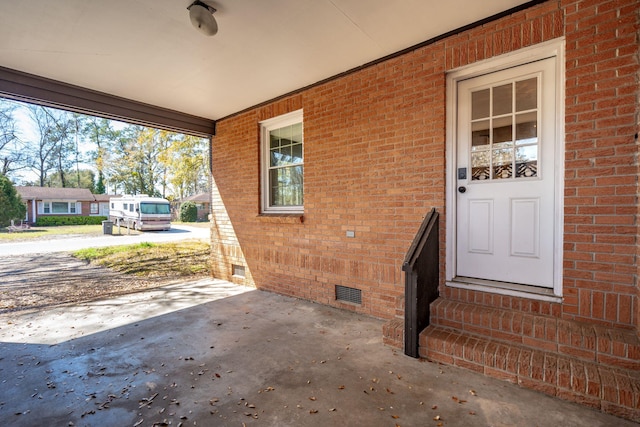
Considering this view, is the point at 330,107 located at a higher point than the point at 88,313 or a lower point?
higher

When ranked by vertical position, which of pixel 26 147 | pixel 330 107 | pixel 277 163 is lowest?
pixel 277 163

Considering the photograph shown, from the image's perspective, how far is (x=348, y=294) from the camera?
3861 mm

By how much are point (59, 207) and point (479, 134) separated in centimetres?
3480

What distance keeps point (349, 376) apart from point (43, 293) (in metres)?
5.75

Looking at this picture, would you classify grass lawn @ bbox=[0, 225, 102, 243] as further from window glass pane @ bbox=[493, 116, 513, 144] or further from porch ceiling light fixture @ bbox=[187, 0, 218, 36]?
window glass pane @ bbox=[493, 116, 513, 144]

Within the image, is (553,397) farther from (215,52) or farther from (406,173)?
(215,52)

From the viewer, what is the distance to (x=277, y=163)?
4.95m

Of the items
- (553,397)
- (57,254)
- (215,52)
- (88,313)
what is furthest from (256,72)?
(57,254)

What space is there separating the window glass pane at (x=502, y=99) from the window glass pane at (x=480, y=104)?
0.07 metres

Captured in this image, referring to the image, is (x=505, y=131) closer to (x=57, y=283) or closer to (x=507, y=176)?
(x=507, y=176)

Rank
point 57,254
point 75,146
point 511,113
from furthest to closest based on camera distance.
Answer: point 75,146 → point 57,254 → point 511,113

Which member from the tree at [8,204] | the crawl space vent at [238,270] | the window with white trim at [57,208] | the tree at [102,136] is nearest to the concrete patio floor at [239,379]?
the crawl space vent at [238,270]

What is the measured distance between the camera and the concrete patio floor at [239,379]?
1.87 meters

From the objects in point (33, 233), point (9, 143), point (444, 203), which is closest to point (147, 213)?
point (33, 233)
